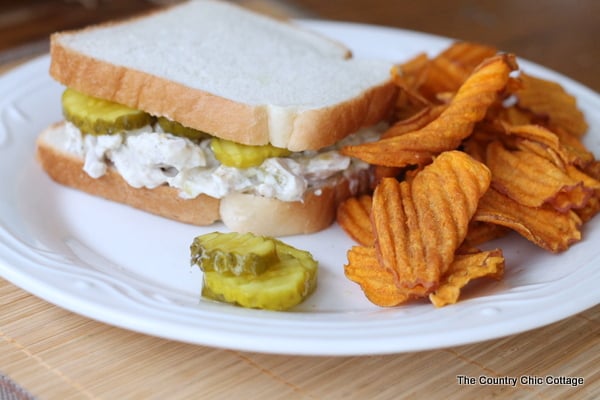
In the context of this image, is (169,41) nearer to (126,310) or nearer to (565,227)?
(126,310)

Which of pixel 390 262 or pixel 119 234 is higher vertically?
pixel 390 262

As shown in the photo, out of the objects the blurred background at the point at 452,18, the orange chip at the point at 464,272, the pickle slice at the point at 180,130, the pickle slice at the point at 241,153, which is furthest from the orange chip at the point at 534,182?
the blurred background at the point at 452,18

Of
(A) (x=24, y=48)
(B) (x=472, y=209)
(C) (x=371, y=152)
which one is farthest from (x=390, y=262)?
(A) (x=24, y=48)

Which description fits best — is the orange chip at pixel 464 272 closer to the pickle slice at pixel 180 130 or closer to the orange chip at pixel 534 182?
the orange chip at pixel 534 182

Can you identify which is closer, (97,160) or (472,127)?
(472,127)

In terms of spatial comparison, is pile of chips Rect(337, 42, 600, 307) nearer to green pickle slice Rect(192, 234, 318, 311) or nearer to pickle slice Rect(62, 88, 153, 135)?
green pickle slice Rect(192, 234, 318, 311)

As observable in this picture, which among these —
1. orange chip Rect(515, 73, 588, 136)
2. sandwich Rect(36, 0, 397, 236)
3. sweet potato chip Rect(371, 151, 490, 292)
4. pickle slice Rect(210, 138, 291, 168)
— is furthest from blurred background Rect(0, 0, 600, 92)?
sweet potato chip Rect(371, 151, 490, 292)
